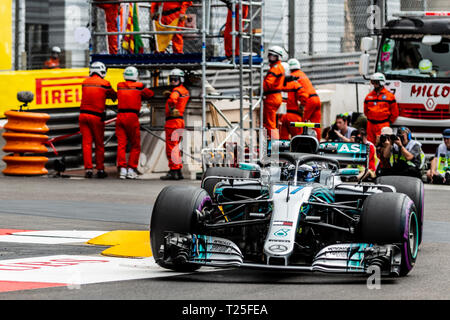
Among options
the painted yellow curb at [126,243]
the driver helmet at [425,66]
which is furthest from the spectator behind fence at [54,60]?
the painted yellow curb at [126,243]

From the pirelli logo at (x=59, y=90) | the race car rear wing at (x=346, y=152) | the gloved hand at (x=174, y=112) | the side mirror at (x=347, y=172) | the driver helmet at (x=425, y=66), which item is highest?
the driver helmet at (x=425, y=66)

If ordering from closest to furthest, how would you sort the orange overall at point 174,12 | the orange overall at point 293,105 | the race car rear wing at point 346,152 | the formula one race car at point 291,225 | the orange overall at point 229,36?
the formula one race car at point 291,225 → the race car rear wing at point 346,152 → the orange overall at point 229,36 → the orange overall at point 174,12 → the orange overall at point 293,105

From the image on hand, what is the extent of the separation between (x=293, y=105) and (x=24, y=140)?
195 inches

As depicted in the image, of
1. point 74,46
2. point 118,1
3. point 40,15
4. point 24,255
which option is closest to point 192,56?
point 118,1

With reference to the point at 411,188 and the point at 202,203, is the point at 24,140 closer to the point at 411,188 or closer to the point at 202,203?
the point at 411,188

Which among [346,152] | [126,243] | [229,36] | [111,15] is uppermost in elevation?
[111,15]

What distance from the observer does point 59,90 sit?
750 inches

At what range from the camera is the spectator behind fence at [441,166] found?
712 inches

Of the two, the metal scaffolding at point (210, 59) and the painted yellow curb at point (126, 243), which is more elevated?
the metal scaffolding at point (210, 59)

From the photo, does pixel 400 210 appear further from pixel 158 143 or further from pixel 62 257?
pixel 158 143

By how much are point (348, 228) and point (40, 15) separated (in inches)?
704

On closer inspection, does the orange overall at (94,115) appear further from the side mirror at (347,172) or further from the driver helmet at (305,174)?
the driver helmet at (305,174)

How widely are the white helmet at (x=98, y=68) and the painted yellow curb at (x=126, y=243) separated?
833 cm

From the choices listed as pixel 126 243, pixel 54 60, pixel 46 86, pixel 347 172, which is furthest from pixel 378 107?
pixel 126 243
